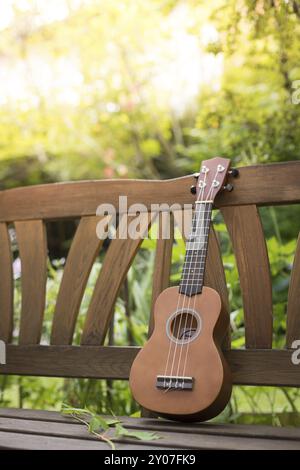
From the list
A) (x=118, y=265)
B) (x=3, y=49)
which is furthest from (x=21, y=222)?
(x=3, y=49)

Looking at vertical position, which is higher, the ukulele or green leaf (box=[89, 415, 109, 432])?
the ukulele

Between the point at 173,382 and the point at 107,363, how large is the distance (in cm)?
39

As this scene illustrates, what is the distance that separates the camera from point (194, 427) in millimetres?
1558

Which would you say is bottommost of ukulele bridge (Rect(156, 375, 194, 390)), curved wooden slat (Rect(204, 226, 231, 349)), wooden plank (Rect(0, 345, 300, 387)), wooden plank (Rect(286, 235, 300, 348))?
ukulele bridge (Rect(156, 375, 194, 390))

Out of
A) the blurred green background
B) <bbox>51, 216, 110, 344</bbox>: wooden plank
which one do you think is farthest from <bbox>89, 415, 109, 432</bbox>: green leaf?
the blurred green background

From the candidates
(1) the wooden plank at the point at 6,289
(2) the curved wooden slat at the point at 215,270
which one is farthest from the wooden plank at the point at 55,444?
(1) the wooden plank at the point at 6,289

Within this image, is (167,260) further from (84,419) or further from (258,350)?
(84,419)

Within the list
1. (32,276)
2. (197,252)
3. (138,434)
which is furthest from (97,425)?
(32,276)

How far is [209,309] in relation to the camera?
164 centimetres

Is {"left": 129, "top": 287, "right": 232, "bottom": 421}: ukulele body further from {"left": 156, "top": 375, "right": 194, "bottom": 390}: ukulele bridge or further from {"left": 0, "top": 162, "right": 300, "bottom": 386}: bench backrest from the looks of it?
{"left": 0, "top": 162, "right": 300, "bottom": 386}: bench backrest

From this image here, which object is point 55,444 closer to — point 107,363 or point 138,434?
point 138,434

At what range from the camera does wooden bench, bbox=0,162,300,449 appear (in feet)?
5.02

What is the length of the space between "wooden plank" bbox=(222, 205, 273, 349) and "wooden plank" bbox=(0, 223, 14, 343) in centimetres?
83

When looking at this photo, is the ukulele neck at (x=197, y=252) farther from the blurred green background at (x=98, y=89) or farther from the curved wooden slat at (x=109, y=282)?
the blurred green background at (x=98, y=89)
